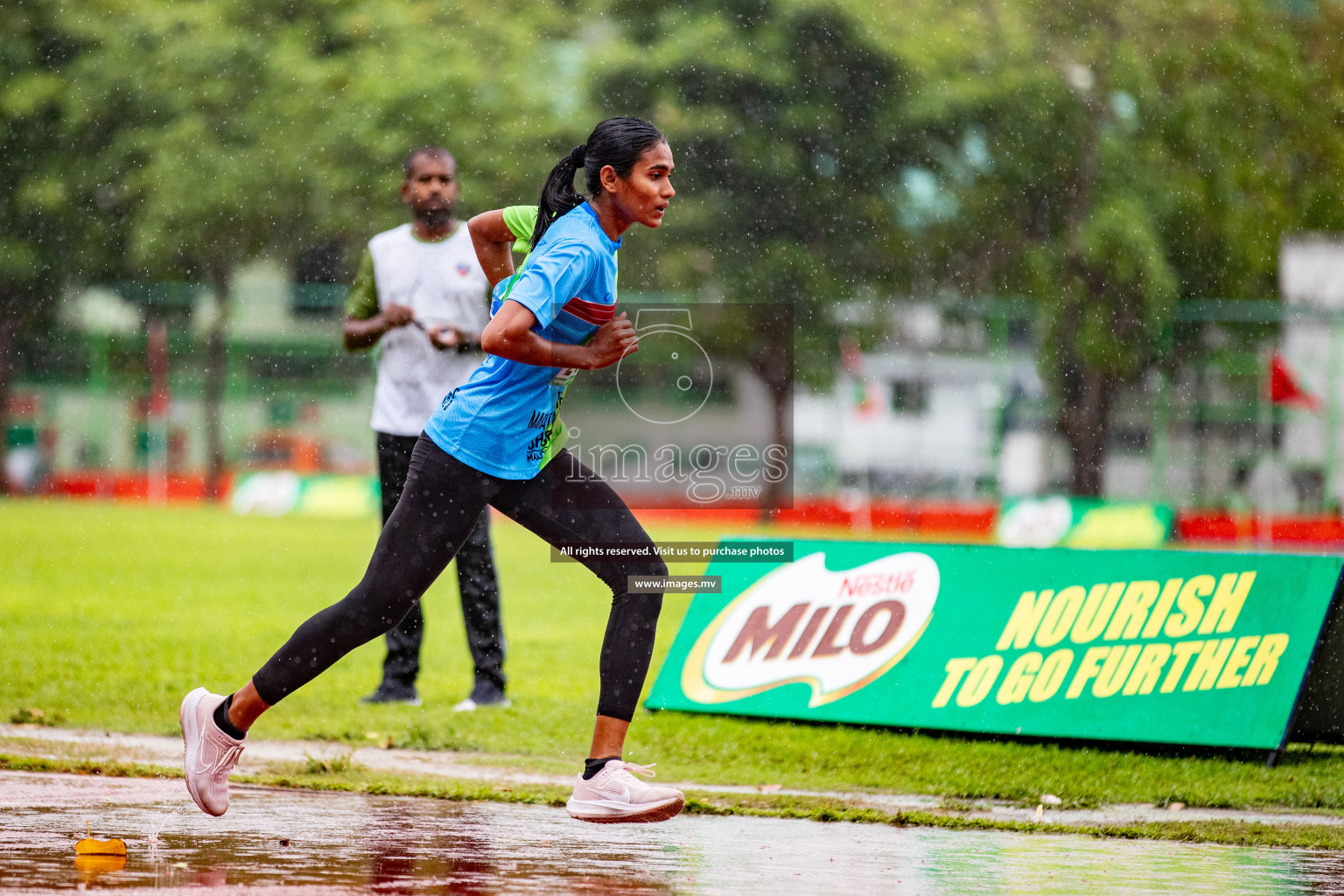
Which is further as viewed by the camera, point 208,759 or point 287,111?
point 287,111

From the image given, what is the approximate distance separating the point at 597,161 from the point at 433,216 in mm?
2289

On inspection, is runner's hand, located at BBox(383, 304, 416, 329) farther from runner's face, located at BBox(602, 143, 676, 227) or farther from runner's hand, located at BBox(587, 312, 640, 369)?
runner's hand, located at BBox(587, 312, 640, 369)

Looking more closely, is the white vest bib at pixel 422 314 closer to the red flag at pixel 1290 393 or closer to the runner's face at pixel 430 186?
the runner's face at pixel 430 186

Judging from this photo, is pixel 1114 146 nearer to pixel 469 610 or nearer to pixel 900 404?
pixel 900 404

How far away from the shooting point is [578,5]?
28641 mm

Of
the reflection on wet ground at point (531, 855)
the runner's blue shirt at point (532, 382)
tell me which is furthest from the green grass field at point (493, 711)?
the runner's blue shirt at point (532, 382)

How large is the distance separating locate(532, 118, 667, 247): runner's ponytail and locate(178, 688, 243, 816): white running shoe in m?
1.59

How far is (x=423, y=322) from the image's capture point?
646 centimetres

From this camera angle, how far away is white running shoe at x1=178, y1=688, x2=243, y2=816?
4297 millimetres

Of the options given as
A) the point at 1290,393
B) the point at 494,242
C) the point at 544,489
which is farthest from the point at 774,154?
the point at 544,489

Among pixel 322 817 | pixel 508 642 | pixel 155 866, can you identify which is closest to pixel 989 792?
pixel 322 817

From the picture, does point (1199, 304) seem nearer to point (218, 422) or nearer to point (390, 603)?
point (218, 422)

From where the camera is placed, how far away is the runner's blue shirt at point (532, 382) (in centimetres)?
420

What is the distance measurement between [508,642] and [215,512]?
16.6m
